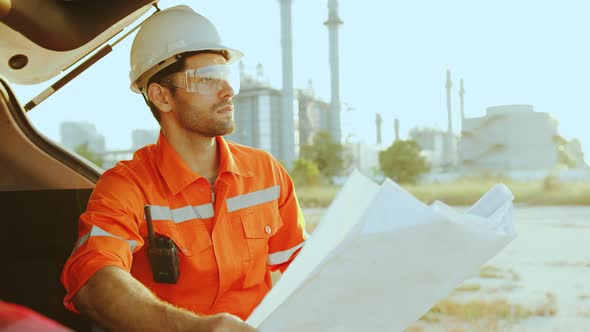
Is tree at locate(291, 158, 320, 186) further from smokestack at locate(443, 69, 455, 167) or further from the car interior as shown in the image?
the car interior

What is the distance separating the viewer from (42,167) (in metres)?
1.59

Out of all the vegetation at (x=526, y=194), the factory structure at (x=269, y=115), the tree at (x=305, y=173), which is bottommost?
the tree at (x=305, y=173)

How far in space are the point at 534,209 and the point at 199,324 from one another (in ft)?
23.6

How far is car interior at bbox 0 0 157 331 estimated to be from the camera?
141cm

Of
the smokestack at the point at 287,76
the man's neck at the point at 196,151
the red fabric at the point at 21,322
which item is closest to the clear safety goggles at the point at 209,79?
the man's neck at the point at 196,151

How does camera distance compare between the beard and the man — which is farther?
the beard

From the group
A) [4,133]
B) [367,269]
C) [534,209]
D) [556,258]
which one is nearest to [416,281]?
[367,269]

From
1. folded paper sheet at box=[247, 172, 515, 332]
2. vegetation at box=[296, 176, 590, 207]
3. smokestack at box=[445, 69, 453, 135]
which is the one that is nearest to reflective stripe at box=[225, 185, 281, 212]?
folded paper sheet at box=[247, 172, 515, 332]

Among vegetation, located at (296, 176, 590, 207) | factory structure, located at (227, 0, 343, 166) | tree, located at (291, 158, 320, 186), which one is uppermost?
factory structure, located at (227, 0, 343, 166)

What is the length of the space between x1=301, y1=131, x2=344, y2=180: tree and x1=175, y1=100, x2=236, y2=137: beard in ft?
47.8

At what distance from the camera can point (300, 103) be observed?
19062mm

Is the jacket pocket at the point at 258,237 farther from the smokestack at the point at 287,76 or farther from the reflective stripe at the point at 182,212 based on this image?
the smokestack at the point at 287,76

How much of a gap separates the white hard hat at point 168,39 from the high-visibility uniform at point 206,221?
16 centimetres

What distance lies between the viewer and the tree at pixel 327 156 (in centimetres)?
1620
